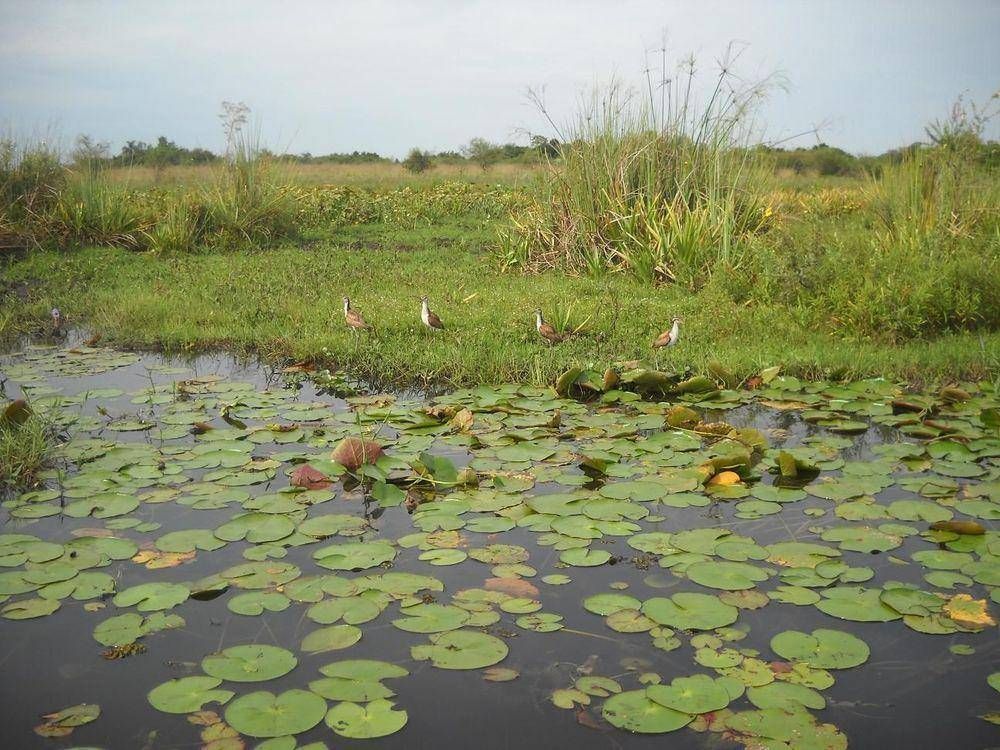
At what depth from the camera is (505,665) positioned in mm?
2637

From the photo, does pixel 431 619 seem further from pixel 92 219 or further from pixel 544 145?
pixel 92 219

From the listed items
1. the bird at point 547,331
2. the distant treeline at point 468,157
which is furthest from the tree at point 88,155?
the bird at point 547,331

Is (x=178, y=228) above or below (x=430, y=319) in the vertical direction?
above

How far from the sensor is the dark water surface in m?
2.33

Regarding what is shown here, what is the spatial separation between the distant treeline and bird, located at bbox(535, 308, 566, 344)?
377 centimetres

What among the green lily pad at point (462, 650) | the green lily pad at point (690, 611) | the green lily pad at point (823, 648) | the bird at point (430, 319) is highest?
the bird at point (430, 319)

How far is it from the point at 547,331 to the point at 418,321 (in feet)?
3.52

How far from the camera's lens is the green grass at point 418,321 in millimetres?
5641

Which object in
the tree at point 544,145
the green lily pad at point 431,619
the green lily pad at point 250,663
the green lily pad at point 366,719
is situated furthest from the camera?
the tree at point 544,145

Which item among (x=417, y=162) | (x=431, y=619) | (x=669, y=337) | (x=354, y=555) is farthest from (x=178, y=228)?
(x=417, y=162)

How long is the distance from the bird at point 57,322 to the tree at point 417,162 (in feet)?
47.1

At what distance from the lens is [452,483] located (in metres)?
3.90

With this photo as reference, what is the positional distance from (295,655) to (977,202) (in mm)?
7517

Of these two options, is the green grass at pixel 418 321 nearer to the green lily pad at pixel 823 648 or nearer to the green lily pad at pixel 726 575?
the green lily pad at pixel 726 575
